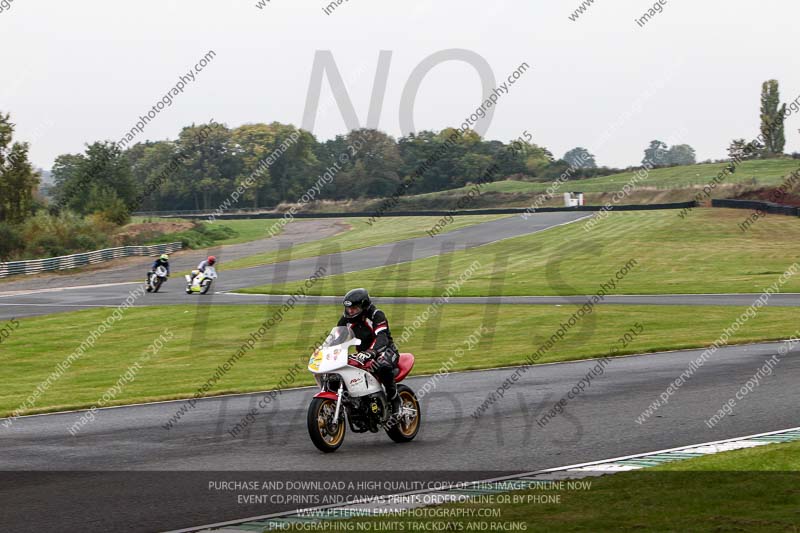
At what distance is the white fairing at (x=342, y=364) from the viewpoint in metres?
11.0

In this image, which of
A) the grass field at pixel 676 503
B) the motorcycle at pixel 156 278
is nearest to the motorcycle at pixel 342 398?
the grass field at pixel 676 503

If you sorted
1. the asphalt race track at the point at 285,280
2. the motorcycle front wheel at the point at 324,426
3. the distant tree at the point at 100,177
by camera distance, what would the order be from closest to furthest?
the motorcycle front wheel at the point at 324,426 < the asphalt race track at the point at 285,280 < the distant tree at the point at 100,177

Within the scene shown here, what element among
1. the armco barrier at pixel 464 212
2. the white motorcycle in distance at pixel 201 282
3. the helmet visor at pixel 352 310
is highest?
the helmet visor at pixel 352 310

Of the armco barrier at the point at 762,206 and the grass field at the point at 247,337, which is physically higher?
the armco barrier at the point at 762,206

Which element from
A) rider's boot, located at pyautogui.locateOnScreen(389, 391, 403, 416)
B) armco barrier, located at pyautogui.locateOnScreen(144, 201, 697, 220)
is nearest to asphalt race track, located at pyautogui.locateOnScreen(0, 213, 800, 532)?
rider's boot, located at pyautogui.locateOnScreen(389, 391, 403, 416)

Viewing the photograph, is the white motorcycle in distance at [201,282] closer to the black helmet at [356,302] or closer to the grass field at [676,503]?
the black helmet at [356,302]

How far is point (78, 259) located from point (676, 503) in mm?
57543

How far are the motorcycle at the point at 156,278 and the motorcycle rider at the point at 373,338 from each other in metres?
31.9

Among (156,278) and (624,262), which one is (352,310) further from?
(624,262)

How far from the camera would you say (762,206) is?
64062mm

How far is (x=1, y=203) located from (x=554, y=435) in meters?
62.4

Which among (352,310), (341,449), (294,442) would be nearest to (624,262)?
(294,442)

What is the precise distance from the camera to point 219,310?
34.3m

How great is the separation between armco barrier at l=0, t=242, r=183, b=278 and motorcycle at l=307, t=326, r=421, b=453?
48.6 metres
